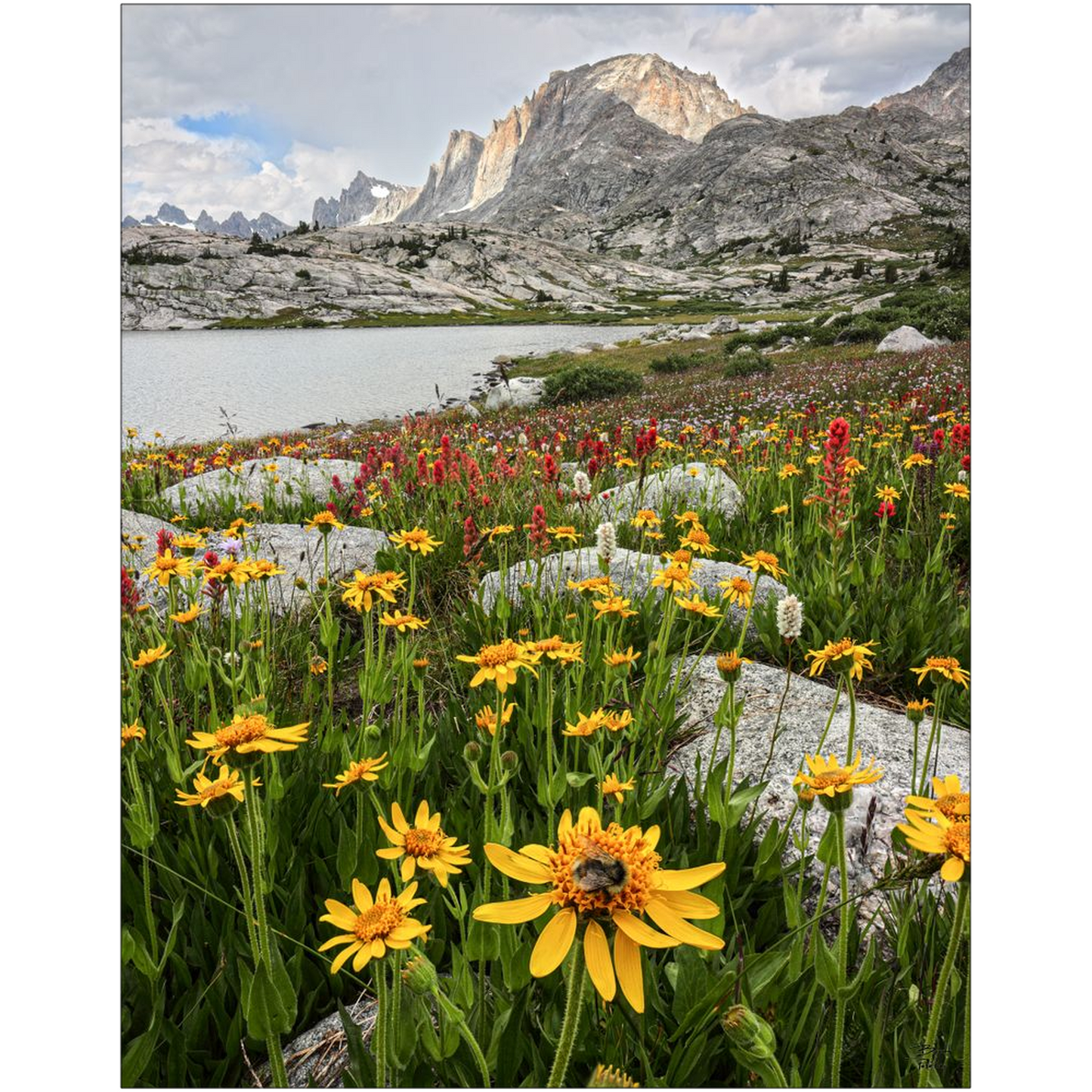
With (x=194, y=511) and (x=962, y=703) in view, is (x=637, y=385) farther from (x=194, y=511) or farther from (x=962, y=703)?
(x=962, y=703)

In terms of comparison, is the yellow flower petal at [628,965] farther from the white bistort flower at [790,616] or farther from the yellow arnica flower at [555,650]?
the white bistort flower at [790,616]

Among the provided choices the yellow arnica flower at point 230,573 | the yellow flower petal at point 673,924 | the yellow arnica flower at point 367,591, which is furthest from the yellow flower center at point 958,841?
the yellow arnica flower at point 230,573

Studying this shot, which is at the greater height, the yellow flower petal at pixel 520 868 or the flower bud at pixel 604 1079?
the yellow flower petal at pixel 520 868

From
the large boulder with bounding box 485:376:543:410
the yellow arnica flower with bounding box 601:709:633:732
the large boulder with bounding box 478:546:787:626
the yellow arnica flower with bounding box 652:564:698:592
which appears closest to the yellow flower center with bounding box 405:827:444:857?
the yellow arnica flower with bounding box 601:709:633:732

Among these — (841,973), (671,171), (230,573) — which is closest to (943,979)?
(841,973)

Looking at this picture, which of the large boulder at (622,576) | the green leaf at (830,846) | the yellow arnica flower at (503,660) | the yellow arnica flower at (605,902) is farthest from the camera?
the large boulder at (622,576)

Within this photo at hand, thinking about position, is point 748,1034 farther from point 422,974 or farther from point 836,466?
point 836,466
